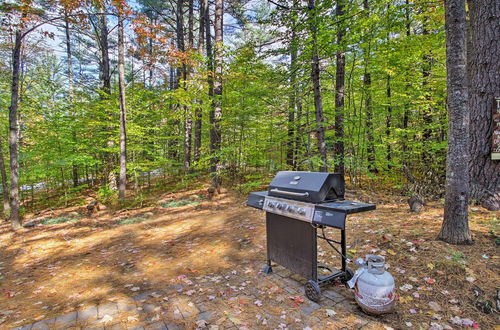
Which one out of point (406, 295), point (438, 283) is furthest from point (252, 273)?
point (438, 283)

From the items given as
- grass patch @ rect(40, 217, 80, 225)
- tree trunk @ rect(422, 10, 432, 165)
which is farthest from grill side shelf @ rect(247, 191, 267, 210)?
grass patch @ rect(40, 217, 80, 225)

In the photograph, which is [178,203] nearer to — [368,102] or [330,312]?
[330,312]

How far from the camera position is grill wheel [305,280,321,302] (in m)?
2.33

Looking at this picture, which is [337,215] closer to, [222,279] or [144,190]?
[222,279]

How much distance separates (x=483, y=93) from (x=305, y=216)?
13.1 feet

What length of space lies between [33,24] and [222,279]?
7.45 m

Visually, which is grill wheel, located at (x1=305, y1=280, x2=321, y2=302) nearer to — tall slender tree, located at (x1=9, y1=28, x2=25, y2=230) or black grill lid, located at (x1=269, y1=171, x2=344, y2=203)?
black grill lid, located at (x1=269, y1=171, x2=344, y2=203)

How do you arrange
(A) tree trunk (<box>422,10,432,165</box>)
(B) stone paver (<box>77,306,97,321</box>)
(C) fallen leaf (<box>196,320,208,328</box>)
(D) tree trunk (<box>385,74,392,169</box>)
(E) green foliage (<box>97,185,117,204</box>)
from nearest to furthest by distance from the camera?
(C) fallen leaf (<box>196,320,208,328</box>)
(B) stone paver (<box>77,306,97,321</box>)
(A) tree trunk (<box>422,10,432,165</box>)
(D) tree trunk (<box>385,74,392,169</box>)
(E) green foliage (<box>97,185,117,204</box>)

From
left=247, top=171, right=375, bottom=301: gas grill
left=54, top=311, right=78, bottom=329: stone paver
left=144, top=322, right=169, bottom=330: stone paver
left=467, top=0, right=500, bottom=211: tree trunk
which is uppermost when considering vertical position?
left=467, top=0, right=500, bottom=211: tree trunk

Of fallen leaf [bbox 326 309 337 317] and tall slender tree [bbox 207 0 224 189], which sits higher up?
tall slender tree [bbox 207 0 224 189]

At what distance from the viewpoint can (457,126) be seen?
110 inches

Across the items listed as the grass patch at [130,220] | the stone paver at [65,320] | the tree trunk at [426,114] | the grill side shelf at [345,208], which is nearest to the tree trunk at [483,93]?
the tree trunk at [426,114]

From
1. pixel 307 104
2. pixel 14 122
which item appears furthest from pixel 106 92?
pixel 307 104

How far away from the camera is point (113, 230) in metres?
5.79
